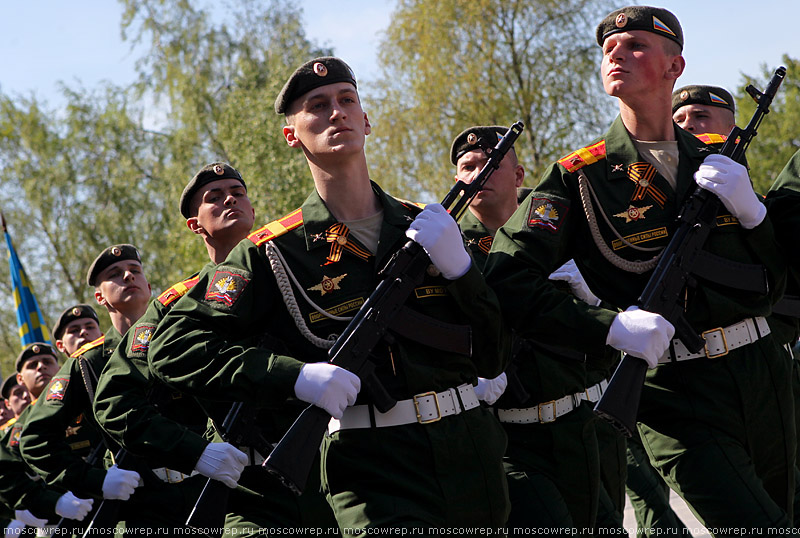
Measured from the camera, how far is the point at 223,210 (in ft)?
19.9

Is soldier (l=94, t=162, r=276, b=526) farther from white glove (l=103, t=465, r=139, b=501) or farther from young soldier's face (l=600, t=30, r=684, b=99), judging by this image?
young soldier's face (l=600, t=30, r=684, b=99)

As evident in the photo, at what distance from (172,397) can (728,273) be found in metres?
3.18

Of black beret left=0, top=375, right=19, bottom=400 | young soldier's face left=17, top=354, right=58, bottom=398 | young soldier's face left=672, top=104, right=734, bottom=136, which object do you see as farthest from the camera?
black beret left=0, top=375, right=19, bottom=400

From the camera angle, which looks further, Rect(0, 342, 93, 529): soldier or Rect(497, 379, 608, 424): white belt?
Rect(0, 342, 93, 529): soldier

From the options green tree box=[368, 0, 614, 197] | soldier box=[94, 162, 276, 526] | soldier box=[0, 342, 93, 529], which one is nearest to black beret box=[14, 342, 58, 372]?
soldier box=[0, 342, 93, 529]

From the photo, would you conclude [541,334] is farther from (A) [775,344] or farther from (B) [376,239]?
(A) [775,344]

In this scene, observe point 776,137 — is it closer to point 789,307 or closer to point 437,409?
point 789,307

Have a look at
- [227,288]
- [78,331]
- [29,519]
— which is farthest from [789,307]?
[29,519]

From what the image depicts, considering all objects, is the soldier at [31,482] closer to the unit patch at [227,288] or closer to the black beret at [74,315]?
the black beret at [74,315]

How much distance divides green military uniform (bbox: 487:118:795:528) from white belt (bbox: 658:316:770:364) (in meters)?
0.02

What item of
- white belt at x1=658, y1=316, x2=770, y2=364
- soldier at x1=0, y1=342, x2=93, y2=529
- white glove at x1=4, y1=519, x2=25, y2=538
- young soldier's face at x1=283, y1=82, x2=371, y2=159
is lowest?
white glove at x1=4, y1=519, x2=25, y2=538

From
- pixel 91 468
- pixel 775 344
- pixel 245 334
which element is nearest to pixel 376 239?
pixel 245 334

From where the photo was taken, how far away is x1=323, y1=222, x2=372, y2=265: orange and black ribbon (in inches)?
155

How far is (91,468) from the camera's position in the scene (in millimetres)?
6562
